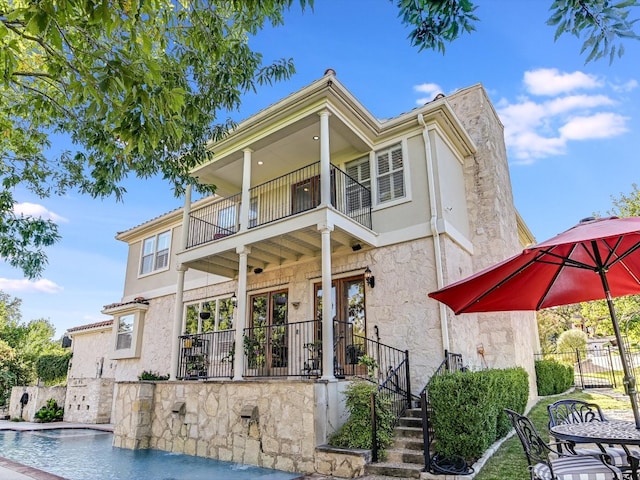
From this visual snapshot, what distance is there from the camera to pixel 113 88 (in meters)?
3.51

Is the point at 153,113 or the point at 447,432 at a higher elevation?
the point at 153,113

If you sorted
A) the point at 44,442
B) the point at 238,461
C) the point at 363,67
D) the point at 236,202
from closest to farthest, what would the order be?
1. the point at 238,461
2. the point at 363,67
3. the point at 44,442
4. the point at 236,202

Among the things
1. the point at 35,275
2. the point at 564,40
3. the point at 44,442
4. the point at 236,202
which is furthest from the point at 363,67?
the point at 44,442

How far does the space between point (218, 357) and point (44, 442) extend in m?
4.85

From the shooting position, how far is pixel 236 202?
1293 cm

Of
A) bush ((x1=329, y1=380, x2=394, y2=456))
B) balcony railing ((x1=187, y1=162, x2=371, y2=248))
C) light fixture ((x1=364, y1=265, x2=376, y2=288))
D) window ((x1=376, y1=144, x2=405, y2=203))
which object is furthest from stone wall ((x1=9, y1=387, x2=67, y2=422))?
window ((x1=376, y1=144, x2=405, y2=203))

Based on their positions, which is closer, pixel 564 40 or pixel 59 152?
pixel 564 40

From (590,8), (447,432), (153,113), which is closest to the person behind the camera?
(590,8)

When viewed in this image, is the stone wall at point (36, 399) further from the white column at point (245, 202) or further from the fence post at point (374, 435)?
the fence post at point (374, 435)

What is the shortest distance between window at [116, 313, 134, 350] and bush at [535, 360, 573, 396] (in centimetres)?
1417

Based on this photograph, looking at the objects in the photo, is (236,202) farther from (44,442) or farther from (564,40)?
(564,40)

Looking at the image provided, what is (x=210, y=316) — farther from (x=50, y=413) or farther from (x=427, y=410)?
(x=427, y=410)

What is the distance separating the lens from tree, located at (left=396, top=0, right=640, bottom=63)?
8.22 ft

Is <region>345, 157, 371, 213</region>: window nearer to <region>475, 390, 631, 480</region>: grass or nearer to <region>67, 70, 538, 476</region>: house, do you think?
<region>67, 70, 538, 476</region>: house
